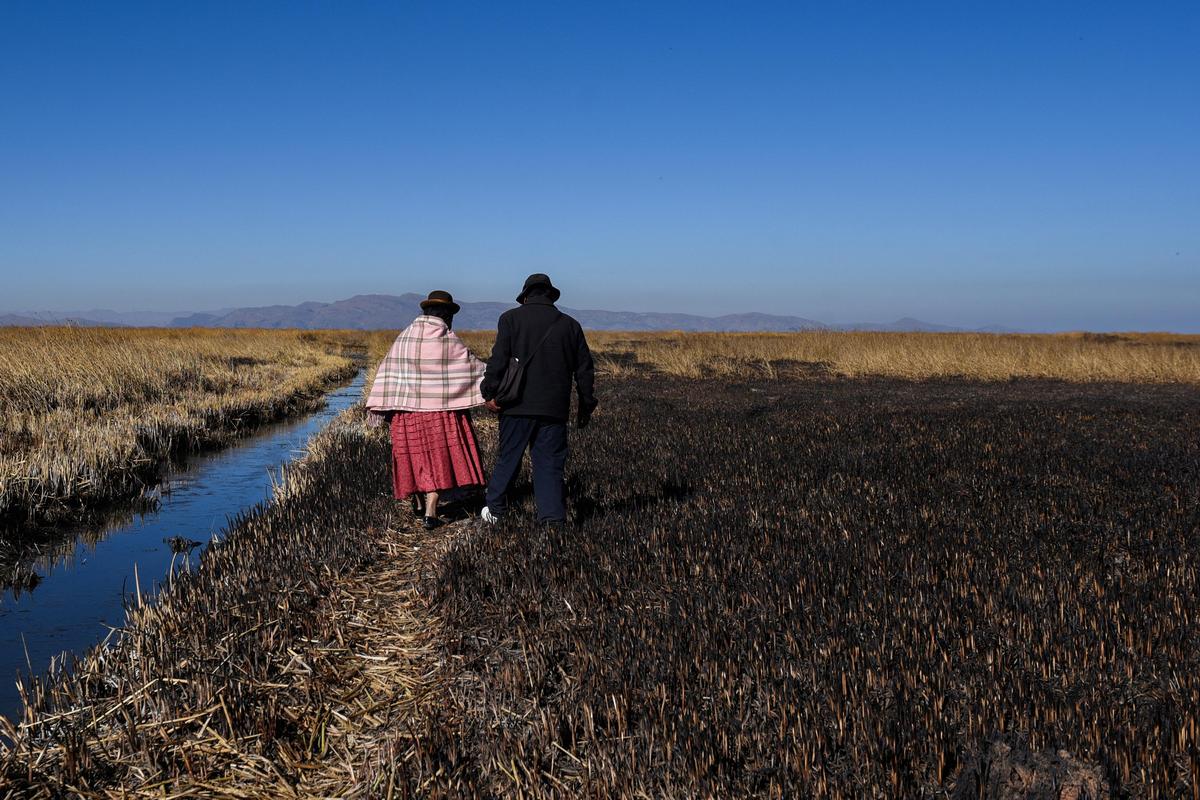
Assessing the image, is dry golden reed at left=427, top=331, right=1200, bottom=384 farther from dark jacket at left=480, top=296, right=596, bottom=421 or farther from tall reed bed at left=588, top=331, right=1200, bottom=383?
dark jacket at left=480, top=296, right=596, bottom=421

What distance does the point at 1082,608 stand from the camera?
4.16 m

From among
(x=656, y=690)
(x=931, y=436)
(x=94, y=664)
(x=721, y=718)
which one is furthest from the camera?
(x=931, y=436)

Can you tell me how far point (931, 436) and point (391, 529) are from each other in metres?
7.77

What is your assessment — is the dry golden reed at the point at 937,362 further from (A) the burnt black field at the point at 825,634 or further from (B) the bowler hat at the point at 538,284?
(B) the bowler hat at the point at 538,284

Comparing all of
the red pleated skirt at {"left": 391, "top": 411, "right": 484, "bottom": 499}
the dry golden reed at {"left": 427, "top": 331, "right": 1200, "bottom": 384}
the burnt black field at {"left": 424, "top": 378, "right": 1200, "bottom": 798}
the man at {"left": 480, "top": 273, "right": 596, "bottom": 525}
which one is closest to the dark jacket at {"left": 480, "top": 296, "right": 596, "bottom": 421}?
the man at {"left": 480, "top": 273, "right": 596, "bottom": 525}

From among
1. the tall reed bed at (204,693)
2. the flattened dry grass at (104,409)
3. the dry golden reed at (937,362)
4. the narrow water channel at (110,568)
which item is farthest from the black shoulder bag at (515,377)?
the dry golden reed at (937,362)

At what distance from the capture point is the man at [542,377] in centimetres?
589

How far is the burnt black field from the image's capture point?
2.92 meters

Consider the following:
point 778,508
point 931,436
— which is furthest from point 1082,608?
point 931,436

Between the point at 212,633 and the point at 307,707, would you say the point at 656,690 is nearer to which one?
the point at 307,707

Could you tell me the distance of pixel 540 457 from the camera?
20.0ft

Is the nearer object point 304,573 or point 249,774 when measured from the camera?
point 249,774

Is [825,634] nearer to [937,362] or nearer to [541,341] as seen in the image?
[541,341]

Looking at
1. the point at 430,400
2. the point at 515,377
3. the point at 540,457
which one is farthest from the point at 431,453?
the point at 515,377
